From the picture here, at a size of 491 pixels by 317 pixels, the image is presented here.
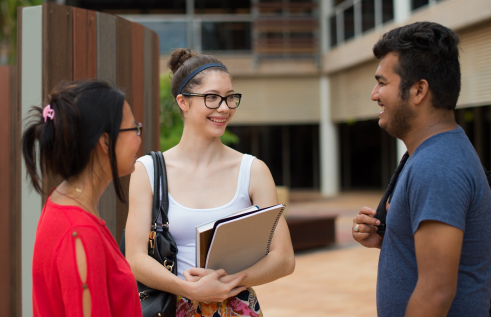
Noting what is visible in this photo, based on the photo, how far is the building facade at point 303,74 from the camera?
50.2 ft

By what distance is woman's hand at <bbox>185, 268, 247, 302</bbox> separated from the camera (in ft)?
5.61

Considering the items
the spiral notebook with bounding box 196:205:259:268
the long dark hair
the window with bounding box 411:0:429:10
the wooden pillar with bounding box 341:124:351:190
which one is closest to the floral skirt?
the spiral notebook with bounding box 196:205:259:268

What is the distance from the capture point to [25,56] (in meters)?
2.61

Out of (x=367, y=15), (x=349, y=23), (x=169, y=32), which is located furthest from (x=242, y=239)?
(x=169, y=32)

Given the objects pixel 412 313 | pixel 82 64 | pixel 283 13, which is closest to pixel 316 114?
pixel 283 13

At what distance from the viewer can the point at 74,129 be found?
133cm

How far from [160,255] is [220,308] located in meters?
0.32

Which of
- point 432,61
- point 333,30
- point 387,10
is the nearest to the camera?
point 432,61

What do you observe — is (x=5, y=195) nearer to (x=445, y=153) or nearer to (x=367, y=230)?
(x=367, y=230)

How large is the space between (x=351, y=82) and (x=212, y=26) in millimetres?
5263

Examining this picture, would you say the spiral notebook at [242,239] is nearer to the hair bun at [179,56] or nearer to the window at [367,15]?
the hair bun at [179,56]

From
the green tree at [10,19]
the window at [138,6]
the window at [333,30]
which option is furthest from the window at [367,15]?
the green tree at [10,19]

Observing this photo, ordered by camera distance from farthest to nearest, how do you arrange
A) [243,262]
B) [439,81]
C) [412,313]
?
[243,262] → [439,81] → [412,313]

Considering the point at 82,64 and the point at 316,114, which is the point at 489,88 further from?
the point at 82,64
